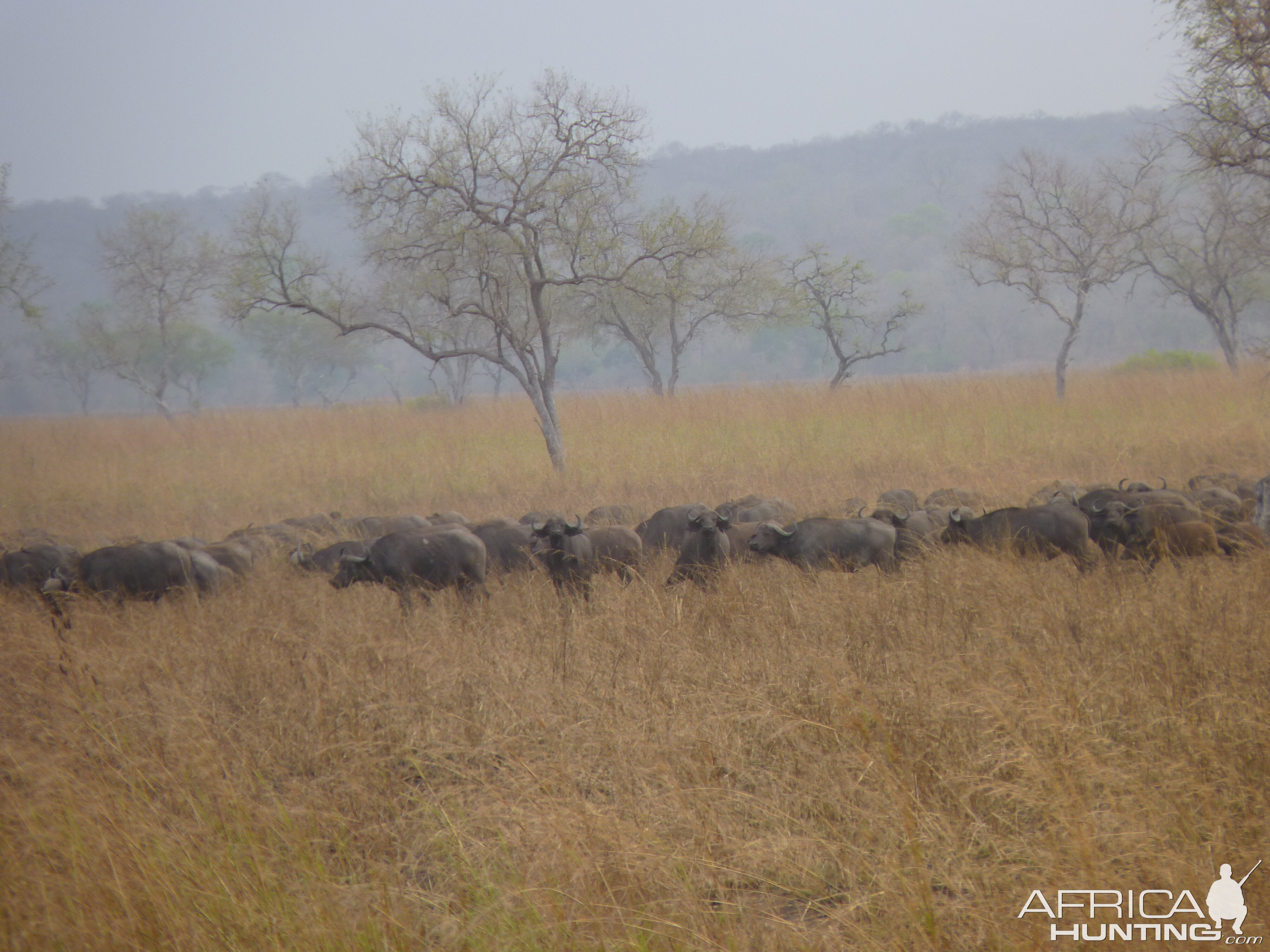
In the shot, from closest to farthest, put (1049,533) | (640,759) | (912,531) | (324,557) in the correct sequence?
(640,759) → (1049,533) → (912,531) → (324,557)

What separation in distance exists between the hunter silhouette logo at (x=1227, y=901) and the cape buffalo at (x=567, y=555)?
4984 millimetres

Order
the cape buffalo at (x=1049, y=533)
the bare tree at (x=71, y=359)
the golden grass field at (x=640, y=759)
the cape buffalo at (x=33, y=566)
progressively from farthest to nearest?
1. the bare tree at (x=71, y=359)
2. the cape buffalo at (x=33, y=566)
3. the cape buffalo at (x=1049, y=533)
4. the golden grass field at (x=640, y=759)

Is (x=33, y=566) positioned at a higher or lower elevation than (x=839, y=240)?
lower

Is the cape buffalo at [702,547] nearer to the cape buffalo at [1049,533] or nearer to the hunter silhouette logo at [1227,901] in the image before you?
the cape buffalo at [1049,533]

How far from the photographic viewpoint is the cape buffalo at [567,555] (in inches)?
286

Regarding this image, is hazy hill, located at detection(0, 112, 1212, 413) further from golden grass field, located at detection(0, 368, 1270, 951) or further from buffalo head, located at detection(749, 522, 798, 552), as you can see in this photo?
golden grass field, located at detection(0, 368, 1270, 951)

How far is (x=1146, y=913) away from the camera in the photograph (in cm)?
266

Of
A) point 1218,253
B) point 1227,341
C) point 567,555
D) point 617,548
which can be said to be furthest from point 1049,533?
point 1218,253

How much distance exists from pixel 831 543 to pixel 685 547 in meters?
1.29

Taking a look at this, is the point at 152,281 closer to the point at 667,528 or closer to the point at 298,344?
the point at 298,344

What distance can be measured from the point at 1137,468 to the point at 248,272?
589 inches

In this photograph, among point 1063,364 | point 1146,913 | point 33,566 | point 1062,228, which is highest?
point 1062,228

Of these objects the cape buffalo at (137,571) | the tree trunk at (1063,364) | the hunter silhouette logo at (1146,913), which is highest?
the tree trunk at (1063,364)

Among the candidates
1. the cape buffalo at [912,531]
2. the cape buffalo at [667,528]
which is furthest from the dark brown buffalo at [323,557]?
the cape buffalo at [912,531]
